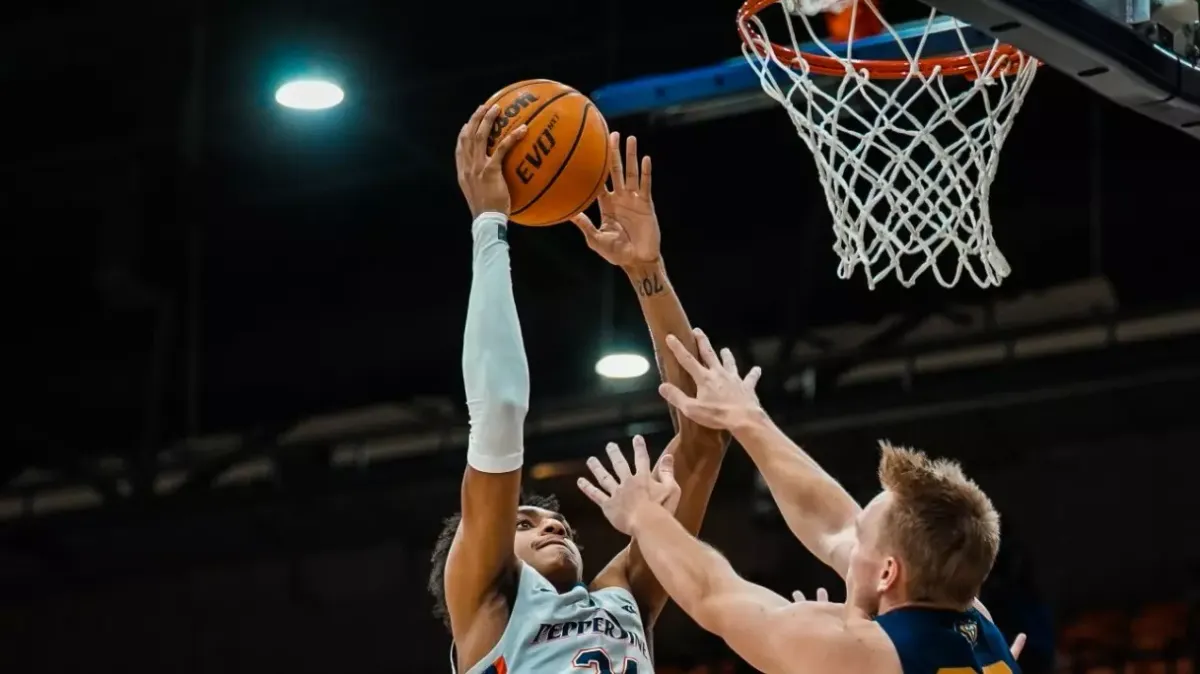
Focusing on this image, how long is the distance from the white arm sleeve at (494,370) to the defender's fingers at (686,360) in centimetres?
50

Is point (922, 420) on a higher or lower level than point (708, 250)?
lower

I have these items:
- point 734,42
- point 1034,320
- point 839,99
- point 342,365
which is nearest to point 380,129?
point 734,42

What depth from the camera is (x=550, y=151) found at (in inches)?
152

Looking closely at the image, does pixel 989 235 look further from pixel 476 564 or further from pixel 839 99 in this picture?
pixel 476 564

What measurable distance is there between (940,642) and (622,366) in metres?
6.46

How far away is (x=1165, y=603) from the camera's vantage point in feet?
28.6

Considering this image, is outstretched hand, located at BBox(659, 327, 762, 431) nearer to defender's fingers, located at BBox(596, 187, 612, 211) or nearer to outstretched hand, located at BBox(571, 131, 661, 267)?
outstretched hand, located at BBox(571, 131, 661, 267)

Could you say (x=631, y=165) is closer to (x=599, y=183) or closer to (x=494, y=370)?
(x=599, y=183)

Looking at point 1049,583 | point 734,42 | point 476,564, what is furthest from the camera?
point 1049,583

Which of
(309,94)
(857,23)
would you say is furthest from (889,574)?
(309,94)

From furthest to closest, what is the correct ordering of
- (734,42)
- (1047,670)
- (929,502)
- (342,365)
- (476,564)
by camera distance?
(342,365) < (1047,670) < (734,42) < (476,564) < (929,502)

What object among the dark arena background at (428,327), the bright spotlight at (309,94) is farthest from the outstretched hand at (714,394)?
the bright spotlight at (309,94)

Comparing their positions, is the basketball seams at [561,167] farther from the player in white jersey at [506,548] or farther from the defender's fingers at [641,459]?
the defender's fingers at [641,459]

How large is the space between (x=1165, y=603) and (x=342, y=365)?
4.69 meters
